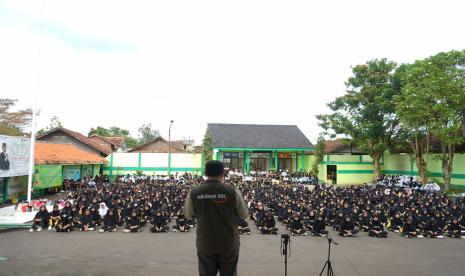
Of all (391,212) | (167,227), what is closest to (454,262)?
(391,212)

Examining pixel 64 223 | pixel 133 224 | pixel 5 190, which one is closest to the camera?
pixel 64 223

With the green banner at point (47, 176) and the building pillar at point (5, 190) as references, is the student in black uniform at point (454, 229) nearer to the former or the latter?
the building pillar at point (5, 190)

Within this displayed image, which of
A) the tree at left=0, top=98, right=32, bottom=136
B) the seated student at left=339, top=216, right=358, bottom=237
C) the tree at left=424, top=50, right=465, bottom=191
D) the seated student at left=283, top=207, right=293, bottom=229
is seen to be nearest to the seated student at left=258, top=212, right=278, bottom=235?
the seated student at left=283, top=207, right=293, bottom=229

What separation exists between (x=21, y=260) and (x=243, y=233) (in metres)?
6.58

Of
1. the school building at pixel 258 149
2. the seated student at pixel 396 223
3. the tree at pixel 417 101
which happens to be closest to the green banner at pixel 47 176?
the school building at pixel 258 149

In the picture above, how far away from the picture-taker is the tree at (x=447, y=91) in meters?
20.3

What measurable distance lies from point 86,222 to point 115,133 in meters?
58.2

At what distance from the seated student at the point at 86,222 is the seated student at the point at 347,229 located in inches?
343

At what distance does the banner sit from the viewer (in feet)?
52.4

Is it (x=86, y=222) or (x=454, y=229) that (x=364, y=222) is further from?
(x=86, y=222)

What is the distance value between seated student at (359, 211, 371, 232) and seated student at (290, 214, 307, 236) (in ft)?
Answer: 7.33

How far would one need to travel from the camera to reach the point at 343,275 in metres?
7.01

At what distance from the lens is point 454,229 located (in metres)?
12.3

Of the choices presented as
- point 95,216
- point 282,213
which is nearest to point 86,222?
point 95,216
